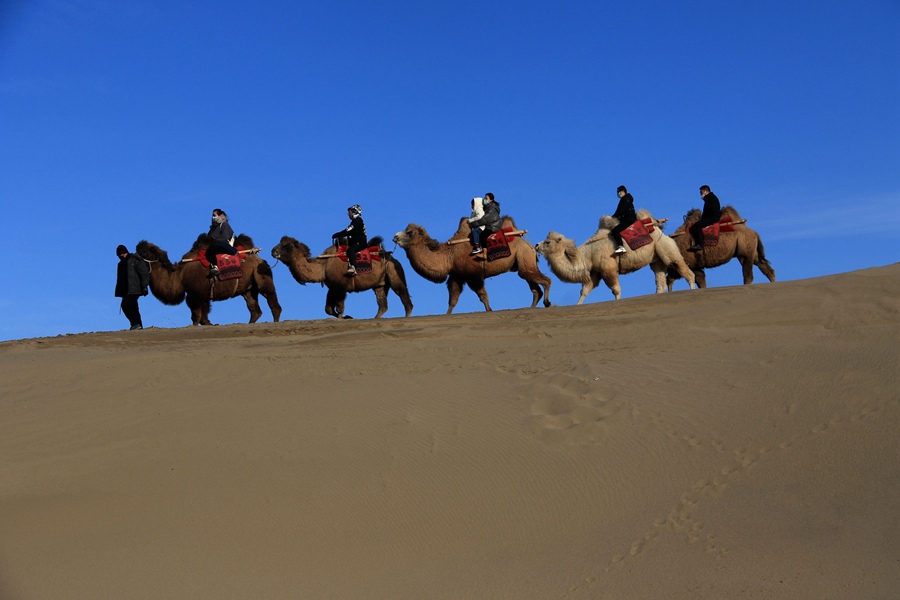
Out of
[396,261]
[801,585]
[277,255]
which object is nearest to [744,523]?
[801,585]

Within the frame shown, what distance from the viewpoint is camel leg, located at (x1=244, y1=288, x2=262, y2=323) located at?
21109 millimetres

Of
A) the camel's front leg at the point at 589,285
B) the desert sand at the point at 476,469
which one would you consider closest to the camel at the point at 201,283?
the camel's front leg at the point at 589,285

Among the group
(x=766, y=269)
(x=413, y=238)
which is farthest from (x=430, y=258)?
(x=766, y=269)

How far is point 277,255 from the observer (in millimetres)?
21750

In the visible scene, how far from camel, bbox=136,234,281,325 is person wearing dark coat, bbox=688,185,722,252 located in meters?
8.39

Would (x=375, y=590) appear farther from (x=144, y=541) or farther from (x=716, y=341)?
(x=716, y=341)

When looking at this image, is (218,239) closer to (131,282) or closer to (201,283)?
(201,283)

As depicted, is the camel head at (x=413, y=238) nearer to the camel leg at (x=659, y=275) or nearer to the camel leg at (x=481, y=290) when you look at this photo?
the camel leg at (x=481, y=290)

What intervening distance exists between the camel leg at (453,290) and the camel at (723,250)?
4.01 meters

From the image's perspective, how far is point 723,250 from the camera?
2047cm

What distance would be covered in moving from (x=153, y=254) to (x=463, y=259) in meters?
6.40

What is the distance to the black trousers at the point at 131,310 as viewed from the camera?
65.9 feet

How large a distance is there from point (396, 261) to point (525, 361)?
9106 millimetres

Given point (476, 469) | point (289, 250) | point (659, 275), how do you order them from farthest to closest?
1. point (289, 250)
2. point (659, 275)
3. point (476, 469)
